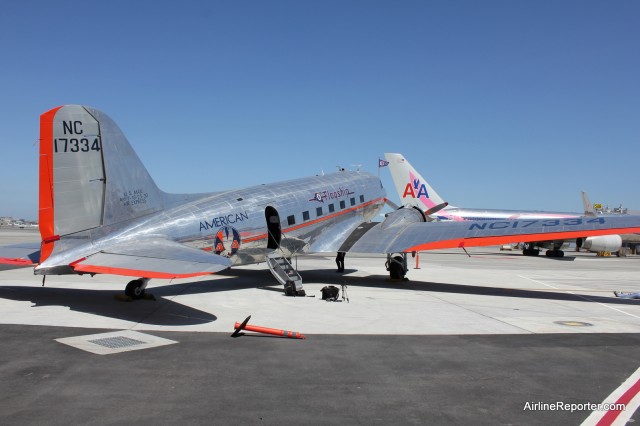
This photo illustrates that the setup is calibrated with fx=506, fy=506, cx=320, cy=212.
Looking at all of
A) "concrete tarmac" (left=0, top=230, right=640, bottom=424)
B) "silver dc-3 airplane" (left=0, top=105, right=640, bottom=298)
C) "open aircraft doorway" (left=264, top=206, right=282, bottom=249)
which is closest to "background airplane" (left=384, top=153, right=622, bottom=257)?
"silver dc-3 airplane" (left=0, top=105, right=640, bottom=298)

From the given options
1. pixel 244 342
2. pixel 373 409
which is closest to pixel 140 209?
pixel 244 342

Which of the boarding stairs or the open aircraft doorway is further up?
the open aircraft doorway

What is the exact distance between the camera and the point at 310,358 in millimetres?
9203

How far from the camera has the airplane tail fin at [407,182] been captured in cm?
4341

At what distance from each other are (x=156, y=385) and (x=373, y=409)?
3223 mm

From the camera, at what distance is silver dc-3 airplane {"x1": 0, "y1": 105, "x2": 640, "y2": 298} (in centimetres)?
1214

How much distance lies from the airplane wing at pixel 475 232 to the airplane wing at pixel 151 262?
960 centimetres

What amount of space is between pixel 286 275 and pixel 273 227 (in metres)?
2.34

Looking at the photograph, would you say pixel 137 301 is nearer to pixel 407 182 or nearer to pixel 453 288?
pixel 453 288

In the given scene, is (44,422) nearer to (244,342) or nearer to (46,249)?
(244,342)

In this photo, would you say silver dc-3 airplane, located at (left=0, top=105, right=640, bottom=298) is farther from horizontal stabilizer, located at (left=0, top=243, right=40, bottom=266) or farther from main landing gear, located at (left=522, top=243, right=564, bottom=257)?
main landing gear, located at (left=522, top=243, right=564, bottom=257)

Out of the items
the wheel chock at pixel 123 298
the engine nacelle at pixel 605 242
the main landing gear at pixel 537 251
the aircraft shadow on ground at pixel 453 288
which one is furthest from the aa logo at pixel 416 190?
the wheel chock at pixel 123 298

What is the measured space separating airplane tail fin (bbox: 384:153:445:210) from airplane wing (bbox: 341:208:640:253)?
20.5 metres

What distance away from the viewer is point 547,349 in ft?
33.6
